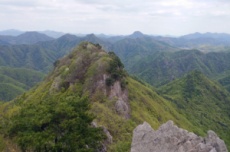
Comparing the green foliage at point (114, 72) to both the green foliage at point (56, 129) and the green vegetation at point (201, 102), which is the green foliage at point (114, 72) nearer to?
the green foliage at point (56, 129)

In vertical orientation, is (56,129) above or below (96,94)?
above

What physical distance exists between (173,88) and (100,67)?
360 ft

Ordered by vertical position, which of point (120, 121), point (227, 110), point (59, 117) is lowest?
point (227, 110)

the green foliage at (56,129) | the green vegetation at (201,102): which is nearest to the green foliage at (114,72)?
→ the green foliage at (56,129)

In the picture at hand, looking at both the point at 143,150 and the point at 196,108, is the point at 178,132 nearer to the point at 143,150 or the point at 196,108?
the point at 143,150

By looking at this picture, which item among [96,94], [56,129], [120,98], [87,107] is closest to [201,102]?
[120,98]

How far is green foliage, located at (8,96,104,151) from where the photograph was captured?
3256cm

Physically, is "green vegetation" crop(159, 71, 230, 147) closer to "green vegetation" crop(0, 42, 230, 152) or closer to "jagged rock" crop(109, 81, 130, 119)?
"green vegetation" crop(0, 42, 230, 152)

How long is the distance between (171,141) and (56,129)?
527 inches

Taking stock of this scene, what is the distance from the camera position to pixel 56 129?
115 ft

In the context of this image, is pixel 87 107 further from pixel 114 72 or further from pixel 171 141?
pixel 114 72

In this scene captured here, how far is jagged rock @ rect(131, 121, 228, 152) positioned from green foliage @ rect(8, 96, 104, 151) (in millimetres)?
5627

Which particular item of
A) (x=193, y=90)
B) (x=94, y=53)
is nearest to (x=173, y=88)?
(x=193, y=90)

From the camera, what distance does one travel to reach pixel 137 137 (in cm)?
3438
